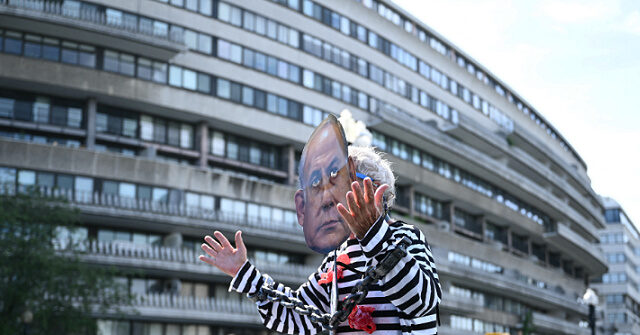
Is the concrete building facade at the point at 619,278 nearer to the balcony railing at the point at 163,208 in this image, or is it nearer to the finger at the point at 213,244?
the balcony railing at the point at 163,208

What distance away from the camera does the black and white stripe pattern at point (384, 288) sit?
12.4ft

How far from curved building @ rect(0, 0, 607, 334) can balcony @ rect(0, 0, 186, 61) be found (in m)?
0.11

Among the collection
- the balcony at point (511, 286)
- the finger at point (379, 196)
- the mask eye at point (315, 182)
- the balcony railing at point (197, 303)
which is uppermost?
the balcony at point (511, 286)

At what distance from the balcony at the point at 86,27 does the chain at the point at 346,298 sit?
135ft

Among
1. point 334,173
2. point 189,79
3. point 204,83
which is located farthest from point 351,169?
point 204,83

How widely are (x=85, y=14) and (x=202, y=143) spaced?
10.2m

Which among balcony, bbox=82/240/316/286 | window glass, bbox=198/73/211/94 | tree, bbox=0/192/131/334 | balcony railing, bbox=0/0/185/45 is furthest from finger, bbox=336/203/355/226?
window glass, bbox=198/73/211/94

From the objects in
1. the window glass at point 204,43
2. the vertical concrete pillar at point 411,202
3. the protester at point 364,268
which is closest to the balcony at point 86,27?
the window glass at point 204,43

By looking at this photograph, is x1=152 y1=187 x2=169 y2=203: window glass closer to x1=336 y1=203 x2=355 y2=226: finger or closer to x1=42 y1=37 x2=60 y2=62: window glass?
x1=42 y1=37 x2=60 y2=62: window glass

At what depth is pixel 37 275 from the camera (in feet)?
98.6

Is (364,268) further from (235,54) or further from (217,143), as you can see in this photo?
(235,54)

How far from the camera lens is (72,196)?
41250mm

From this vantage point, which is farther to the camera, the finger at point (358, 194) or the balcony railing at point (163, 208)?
the balcony railing at point (163, 208)

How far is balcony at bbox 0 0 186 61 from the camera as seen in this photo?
42344 mm
